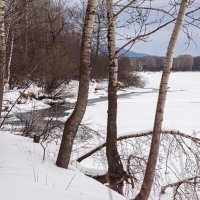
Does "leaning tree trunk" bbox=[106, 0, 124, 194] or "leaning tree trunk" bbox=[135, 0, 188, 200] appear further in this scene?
"leaning tree trunk" bbox=[106, 0, 124, 194]

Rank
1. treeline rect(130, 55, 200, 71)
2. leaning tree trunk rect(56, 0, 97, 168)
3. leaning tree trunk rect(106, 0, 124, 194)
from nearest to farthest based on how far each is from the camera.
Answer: leaning tree trunk rect(56, 0, 97, 168), leaning tree trunk rect(106, 0, 124, 194), treeline rect(130, 55, 200, 71)

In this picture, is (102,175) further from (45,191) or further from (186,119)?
(186,119)

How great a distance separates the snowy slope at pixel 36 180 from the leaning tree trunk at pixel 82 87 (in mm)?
247

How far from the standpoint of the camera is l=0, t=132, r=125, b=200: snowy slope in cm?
370

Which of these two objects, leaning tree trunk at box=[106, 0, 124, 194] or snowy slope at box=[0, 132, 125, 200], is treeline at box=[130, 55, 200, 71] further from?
snowy slope at box=[0, 132, 125, 200]

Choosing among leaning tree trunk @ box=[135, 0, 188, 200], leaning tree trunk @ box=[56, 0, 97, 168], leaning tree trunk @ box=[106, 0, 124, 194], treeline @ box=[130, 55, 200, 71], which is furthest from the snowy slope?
treeline @ box=[130, 55, 200, 71]

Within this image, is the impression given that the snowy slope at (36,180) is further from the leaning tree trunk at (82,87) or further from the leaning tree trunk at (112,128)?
the leaning tree trunk at (112,128)

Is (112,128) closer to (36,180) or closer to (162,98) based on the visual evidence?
(162,98)

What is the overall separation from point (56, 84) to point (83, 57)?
845 inches

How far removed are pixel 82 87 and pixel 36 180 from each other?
1465 mm

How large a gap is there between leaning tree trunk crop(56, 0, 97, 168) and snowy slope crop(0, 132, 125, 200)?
9.7 inches

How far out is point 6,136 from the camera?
6.23m

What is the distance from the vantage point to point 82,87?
518cm

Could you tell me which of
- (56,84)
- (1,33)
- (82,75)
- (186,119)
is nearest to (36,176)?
(82,75)
